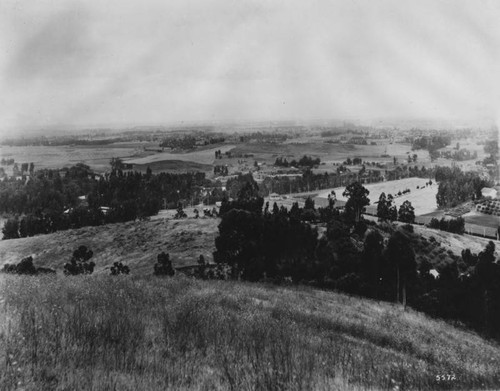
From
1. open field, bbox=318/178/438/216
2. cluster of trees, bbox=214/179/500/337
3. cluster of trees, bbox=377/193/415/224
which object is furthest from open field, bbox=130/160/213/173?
cluster of trees, bbox=214/179/500/337

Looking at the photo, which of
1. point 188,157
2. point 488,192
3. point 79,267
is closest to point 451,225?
point 488,192

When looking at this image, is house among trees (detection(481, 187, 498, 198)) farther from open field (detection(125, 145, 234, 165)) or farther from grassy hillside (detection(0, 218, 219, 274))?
open field (detection(125, 145, 234, 165))

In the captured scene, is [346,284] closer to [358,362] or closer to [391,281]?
[391,281]

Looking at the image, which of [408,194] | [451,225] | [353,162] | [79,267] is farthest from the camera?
[353,162]

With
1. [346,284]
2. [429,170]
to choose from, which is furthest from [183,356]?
[429,170]

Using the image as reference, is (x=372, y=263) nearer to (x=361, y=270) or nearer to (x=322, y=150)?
(x=361, y=270)

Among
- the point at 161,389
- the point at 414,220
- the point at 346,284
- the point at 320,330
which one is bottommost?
the point at 414,220
